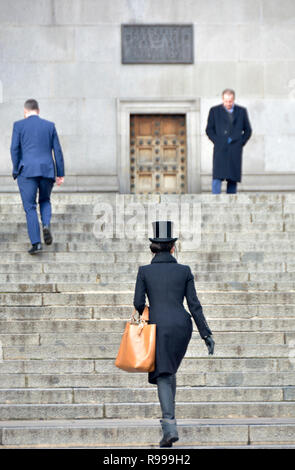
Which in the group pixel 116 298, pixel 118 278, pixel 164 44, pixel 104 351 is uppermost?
pixel 164 44

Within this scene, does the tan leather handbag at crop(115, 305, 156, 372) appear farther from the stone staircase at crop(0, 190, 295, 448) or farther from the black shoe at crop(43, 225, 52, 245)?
the black shoe at crop(43, 225, 52, 245)

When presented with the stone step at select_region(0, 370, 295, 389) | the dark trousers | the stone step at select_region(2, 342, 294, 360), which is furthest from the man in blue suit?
the dark trousers

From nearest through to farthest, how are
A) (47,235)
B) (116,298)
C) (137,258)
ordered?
(116,298) → (137,258) → (47,235)

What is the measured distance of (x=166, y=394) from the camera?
696 cm

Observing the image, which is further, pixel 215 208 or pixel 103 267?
pixel 215 208

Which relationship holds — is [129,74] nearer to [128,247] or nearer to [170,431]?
[128,247]

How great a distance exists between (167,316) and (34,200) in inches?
191

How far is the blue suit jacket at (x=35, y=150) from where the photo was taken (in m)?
11.6

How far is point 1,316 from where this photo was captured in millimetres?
9594

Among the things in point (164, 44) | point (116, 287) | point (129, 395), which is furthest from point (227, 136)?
point (129, 395)

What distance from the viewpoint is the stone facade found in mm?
18609

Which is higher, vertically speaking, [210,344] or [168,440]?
[210,344]

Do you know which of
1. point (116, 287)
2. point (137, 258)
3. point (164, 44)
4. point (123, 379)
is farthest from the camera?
point (164, 44)
